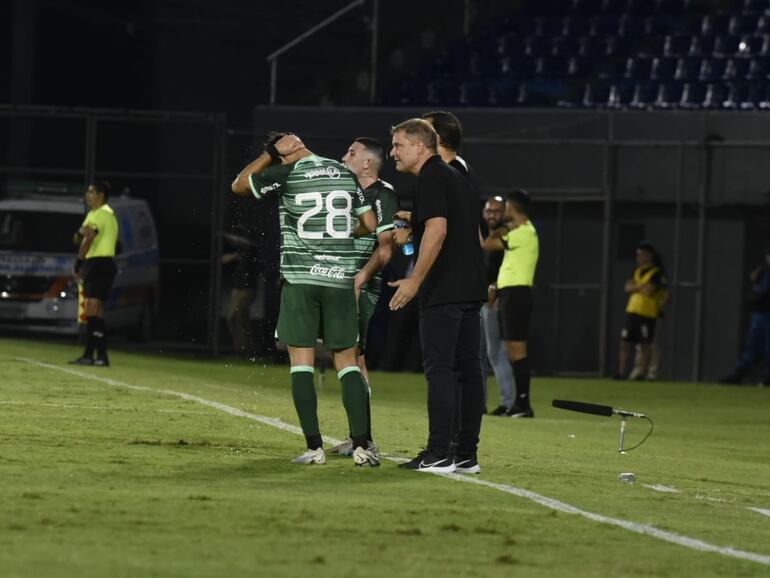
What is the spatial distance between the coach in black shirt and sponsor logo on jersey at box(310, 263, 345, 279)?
314 mm

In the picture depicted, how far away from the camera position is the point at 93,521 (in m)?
7.93

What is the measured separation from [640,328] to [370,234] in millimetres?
14166

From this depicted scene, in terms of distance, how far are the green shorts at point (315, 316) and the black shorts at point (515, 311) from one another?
7.11 metres

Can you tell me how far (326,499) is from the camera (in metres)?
8.94

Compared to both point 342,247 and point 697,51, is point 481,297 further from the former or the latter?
point 697,51

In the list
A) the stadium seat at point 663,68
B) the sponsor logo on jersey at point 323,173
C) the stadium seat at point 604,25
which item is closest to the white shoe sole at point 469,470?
the sponsor logo on jersey at point 323,173

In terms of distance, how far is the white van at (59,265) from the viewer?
2555 cm

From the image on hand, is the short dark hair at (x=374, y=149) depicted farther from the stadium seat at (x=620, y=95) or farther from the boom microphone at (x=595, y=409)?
the stadium seat at (x=620, y=95)

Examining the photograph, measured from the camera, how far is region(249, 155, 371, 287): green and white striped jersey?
10.1 m

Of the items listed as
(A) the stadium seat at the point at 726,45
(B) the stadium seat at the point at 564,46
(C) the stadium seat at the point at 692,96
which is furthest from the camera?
(B) the stadium seat at the point at 564,46

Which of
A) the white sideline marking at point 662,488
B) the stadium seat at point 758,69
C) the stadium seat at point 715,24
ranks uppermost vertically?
the stadium seat at point 715,24

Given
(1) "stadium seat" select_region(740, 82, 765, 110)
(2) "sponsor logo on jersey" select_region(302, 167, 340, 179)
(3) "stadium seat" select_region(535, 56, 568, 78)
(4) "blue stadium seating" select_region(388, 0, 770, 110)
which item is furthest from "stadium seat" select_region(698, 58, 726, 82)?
(2) "sponsor logo on jersey" select_region(302, 167, 340, 179)

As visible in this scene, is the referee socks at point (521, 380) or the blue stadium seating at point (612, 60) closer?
the referee socks at point (521, 380)

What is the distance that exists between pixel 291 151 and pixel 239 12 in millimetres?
20794
